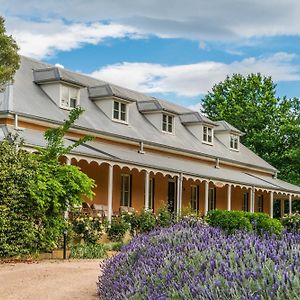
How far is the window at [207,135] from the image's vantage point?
37062 millimetres

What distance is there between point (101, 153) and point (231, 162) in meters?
15.1

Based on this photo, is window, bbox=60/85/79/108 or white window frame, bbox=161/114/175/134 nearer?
window, bbox=60/85/79/108

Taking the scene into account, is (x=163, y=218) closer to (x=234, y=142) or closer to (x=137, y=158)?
(x=137, y=158)

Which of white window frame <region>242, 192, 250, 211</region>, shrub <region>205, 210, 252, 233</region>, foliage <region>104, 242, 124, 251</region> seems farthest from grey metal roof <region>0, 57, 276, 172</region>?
shrub <region>205, 210, 252, 233</region>

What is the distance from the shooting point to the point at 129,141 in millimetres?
28734

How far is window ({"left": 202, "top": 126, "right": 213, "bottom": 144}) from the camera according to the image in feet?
122

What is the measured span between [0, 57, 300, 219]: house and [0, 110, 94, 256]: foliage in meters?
3.23

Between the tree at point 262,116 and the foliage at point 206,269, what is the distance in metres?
36.8

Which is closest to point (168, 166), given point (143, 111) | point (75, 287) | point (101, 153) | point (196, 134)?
point (101, 153)

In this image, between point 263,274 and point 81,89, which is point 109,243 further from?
point 263,274

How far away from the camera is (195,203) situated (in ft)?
110

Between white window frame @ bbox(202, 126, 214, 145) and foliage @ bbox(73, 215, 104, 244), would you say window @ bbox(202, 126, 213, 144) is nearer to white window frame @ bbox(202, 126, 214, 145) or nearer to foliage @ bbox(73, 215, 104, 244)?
white window frame @ bbox(202, 126, 214, 145)

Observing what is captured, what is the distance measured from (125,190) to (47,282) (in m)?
18.1

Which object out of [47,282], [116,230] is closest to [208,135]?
[116,230]
